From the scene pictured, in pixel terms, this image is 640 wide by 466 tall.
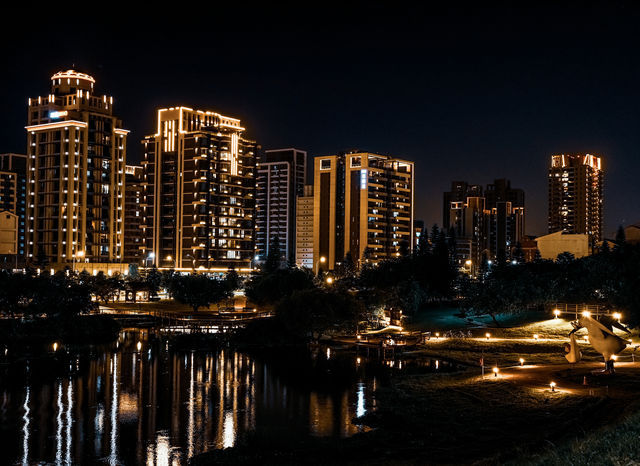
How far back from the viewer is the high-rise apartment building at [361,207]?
182m

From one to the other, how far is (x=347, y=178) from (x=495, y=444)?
16059 centimetres

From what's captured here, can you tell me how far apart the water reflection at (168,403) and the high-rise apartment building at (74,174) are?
256 ft

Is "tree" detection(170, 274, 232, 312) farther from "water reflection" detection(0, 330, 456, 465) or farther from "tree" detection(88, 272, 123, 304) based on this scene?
"water reflection" detection(0, 330, 456, 465)

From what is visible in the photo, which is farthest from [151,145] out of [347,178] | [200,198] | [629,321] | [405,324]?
[629,321]

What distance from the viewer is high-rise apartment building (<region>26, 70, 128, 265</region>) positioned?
129875mm

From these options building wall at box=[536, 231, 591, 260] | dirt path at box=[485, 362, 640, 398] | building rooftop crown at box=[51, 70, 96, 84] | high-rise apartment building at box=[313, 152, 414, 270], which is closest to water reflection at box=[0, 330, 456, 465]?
dirt path at box=[485, 362, 640, 398]

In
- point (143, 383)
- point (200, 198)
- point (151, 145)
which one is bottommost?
point (143, 383)

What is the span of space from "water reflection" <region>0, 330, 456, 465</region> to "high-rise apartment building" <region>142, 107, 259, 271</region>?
95329 mm

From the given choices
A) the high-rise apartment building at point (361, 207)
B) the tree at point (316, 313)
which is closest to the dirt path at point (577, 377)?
the tree at point (316, 313)

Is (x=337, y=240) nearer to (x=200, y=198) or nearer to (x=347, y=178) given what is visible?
(x=347, y=178)

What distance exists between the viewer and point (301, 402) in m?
39.4

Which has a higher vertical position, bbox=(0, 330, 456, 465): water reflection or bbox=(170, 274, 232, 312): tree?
bbox=(170, 274, 232, 312): tree

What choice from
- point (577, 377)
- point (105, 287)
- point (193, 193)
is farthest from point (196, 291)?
point (193, 193)

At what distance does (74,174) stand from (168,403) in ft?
332
